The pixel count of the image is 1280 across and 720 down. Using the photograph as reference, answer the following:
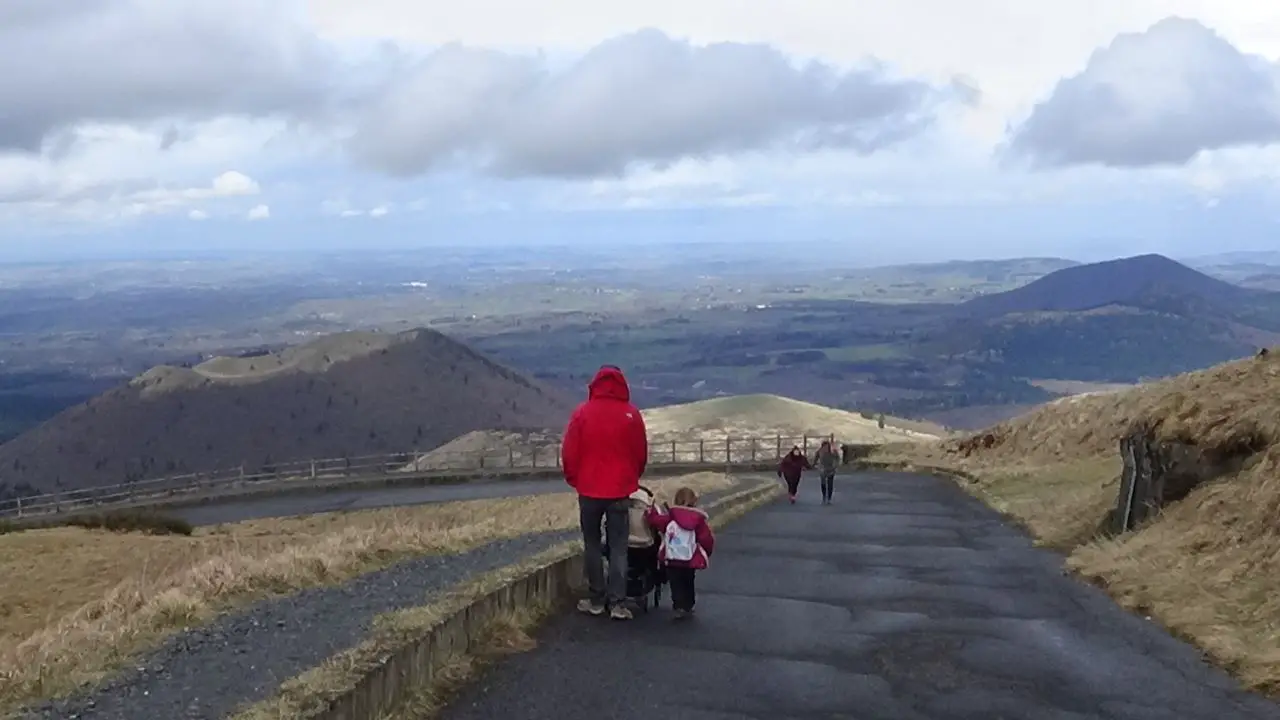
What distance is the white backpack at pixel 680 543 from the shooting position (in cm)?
1057

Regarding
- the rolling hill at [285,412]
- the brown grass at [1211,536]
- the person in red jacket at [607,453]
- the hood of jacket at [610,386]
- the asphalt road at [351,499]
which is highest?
the hood of jacket at [610,386]

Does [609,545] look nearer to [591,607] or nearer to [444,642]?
[591,607]

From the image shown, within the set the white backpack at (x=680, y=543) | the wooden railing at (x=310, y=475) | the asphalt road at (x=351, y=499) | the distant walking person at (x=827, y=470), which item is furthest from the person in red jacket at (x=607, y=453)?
the wooden railing at (x=310, y=475)

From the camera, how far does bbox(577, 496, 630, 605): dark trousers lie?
10.1 meters

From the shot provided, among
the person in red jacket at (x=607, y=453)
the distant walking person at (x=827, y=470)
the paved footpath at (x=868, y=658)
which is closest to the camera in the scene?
the paved footpath at (x=868, y=658)

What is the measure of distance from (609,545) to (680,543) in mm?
616

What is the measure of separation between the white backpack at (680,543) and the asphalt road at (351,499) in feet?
97.8

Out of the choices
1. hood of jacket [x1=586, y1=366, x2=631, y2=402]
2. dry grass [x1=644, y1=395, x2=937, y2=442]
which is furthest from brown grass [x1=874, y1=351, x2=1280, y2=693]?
dry grass [x1=644, y1=395, x2=937, y2=442]

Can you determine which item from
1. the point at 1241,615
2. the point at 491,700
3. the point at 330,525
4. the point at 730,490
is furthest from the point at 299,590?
the point at 330,525

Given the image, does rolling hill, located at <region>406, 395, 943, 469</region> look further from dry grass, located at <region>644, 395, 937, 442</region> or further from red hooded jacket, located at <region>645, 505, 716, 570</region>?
red hooded jacket, located at <region>645, 505, 716, 570</region>

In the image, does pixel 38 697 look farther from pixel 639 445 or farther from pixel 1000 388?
pixel 1000 388

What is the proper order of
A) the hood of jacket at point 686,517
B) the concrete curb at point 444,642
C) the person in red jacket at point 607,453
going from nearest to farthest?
the concrete curb at point 444,642 < the person in red jacket at point 607,453 < the hood of jacket at point 686,517

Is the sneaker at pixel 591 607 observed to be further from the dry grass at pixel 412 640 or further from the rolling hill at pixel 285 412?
the rolling hill at pixel 285 412

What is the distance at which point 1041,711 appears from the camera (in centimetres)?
813
